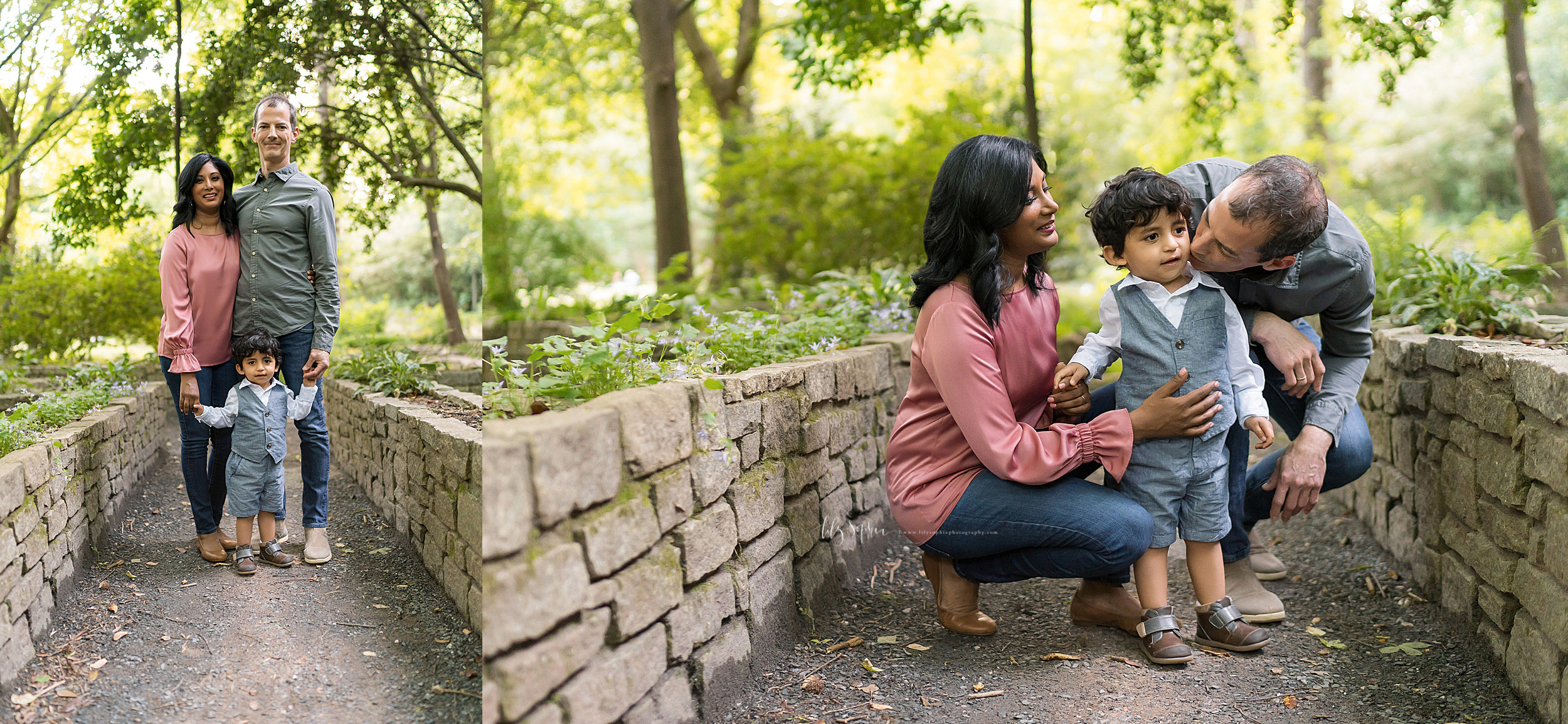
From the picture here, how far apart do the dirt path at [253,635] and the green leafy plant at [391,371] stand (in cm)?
24

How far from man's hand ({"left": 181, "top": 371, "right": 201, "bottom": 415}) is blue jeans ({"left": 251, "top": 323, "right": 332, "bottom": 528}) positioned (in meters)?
0.31

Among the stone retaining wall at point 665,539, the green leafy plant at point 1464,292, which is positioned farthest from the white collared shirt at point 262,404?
the green leafy plant at point 1464,292

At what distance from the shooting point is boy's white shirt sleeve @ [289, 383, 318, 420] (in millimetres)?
2465

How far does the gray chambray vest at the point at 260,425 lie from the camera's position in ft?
8.04

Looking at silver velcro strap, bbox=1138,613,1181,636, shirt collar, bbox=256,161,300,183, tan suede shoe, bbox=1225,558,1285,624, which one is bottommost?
tan suede shoe, bbox=1225,558,1285,624

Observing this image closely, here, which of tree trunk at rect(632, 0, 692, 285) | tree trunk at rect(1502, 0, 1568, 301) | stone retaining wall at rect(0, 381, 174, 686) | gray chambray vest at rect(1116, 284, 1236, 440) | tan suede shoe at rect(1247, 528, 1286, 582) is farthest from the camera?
tree trunk at rect(632, 0, 692, 285)

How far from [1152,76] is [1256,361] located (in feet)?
16.7

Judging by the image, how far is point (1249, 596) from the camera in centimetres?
297

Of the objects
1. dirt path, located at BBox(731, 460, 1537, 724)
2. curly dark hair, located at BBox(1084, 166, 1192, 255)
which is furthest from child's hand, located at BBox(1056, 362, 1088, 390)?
dirt path, located at BBox(731, 460, 1537, 724)

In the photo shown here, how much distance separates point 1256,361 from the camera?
298 centimetres

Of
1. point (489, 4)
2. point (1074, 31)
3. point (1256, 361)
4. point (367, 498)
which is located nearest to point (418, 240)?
point (489, 4)

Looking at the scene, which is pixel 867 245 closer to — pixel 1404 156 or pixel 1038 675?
pixel 1038 675

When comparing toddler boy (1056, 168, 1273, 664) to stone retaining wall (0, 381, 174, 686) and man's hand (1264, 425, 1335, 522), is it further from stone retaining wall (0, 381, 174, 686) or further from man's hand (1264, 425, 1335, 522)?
stone retaining wall (0, 381, 174, 686)

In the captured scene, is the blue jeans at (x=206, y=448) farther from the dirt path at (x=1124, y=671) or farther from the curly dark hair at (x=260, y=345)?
the dirt path at (x=1124, y=671)
